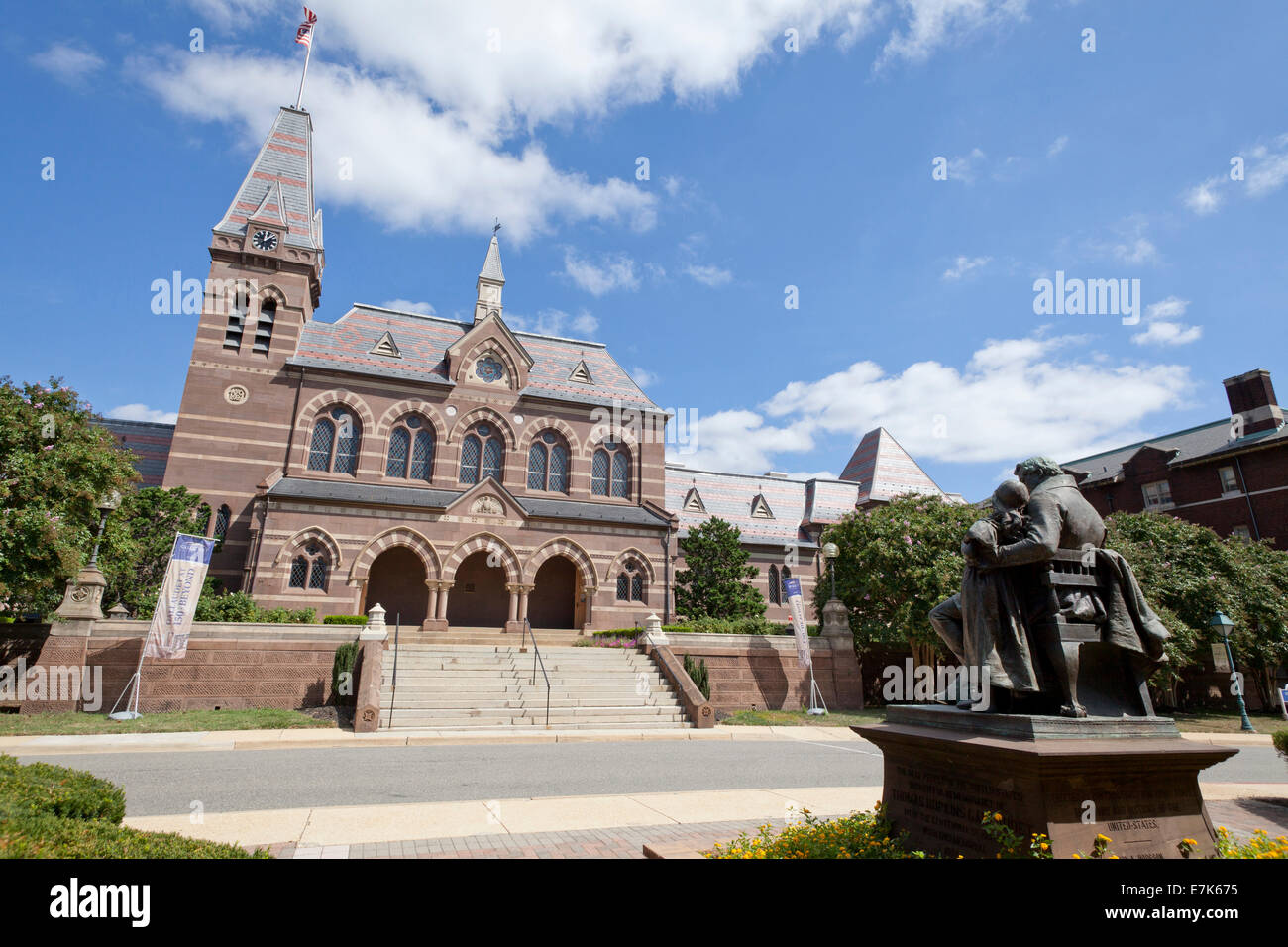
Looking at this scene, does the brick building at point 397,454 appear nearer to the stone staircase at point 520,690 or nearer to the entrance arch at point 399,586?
the entrance arch at point 399,586

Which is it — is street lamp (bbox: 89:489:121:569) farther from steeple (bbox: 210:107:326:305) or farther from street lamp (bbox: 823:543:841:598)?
street lamp (bbox: 823:543:841:598)

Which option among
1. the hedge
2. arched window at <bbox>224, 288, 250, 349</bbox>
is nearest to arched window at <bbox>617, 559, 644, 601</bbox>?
arched window at <bbox>224, 288, 250, 349</bbox>

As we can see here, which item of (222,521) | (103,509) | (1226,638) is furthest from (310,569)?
(1226,638)

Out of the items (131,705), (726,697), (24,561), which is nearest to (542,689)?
(726,697)

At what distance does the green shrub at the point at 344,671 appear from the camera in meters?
19.4

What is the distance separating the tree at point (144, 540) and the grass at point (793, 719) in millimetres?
19856

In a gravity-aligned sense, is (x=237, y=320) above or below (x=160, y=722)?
above

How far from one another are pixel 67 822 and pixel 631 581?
27374 mm

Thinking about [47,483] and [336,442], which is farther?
[336,442]

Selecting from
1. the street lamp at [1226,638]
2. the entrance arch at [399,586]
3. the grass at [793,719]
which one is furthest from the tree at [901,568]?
the entrance arch at [399,586]

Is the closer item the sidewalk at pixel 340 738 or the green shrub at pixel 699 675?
the sidewalk at pixel 340 738

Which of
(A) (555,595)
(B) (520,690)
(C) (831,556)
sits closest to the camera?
(B) (520,690)

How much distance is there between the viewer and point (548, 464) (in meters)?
33.6

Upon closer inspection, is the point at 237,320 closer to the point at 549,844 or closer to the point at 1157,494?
the point at 549,844
